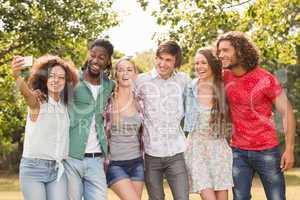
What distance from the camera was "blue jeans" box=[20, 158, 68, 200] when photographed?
18.2ft

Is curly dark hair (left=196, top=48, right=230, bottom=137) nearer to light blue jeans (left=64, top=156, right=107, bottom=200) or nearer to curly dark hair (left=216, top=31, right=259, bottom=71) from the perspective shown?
curly dark hair (left=216, top=31, right=259, bottom=71)

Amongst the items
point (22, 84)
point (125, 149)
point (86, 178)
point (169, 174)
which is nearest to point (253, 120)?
point (169, 174)

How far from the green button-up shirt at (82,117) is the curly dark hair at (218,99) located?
1.26m

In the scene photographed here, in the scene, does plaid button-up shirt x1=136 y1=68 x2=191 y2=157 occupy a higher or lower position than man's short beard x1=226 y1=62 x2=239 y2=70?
lower

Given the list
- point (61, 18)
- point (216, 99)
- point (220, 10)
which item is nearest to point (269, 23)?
point (220, 10)

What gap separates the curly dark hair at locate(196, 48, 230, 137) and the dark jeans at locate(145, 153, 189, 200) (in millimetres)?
549

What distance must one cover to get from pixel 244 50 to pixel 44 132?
2.33m

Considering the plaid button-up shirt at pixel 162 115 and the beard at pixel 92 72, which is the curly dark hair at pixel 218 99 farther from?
the beard at pixel 92 72

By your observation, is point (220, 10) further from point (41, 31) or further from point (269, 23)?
point (41, 31)

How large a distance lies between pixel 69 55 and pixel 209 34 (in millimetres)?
7517

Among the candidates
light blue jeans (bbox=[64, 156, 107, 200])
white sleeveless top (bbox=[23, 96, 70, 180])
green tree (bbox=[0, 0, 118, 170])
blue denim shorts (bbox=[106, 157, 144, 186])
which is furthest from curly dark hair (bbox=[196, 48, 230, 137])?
green tree (bbox=[0, 0, 118, 170])

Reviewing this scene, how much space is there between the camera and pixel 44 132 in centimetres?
571

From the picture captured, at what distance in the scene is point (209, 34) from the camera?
40.3 ft

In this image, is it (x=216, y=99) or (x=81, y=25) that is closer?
(x=216, y=99)
